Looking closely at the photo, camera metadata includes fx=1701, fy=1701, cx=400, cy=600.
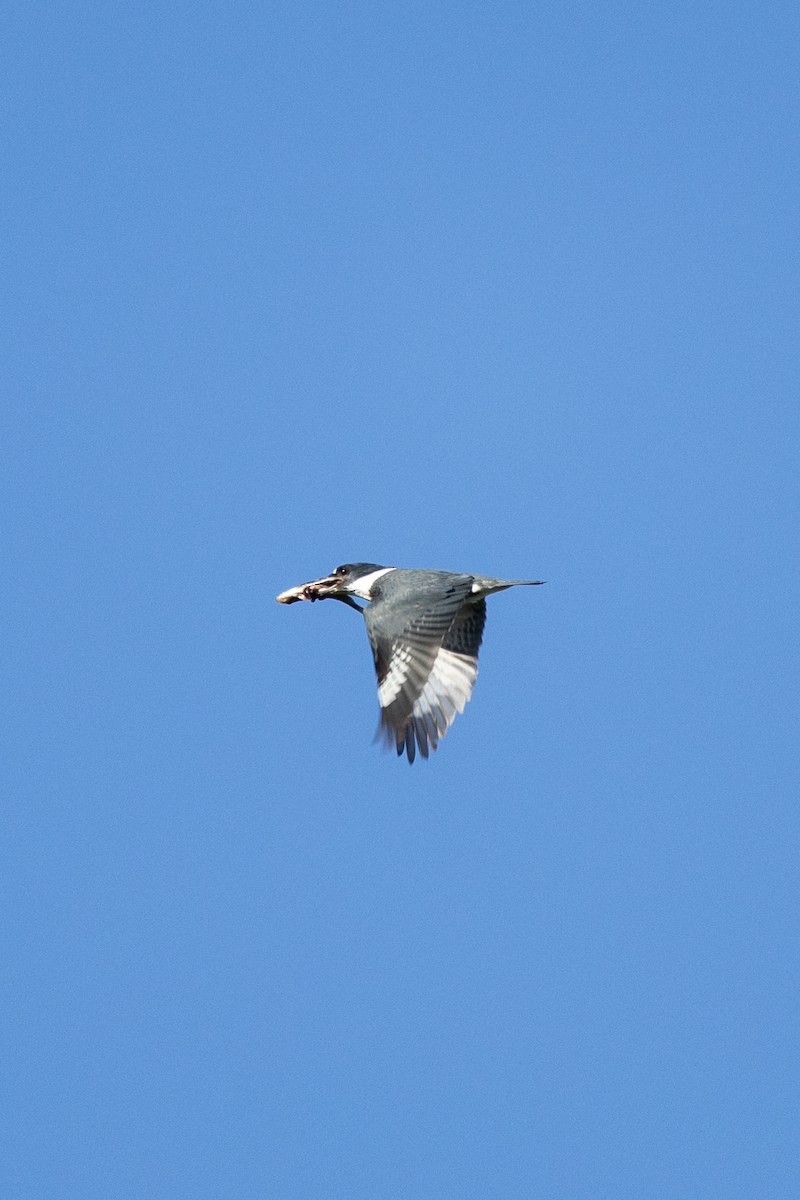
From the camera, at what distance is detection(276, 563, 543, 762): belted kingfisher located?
12.8 meters

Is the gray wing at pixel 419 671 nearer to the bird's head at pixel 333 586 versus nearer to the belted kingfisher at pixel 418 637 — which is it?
the belted kingfisher at pixel 418 637

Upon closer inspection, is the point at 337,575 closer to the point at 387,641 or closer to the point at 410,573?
the point at 410,573

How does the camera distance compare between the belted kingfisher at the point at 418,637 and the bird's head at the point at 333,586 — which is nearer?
the belted kingfisher at the point at 418,637

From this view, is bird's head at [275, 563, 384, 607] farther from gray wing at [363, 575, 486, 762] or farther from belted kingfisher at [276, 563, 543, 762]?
gray wing at [363, 575, 486, 762]

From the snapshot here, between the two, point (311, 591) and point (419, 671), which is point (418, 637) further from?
point (311, 591)

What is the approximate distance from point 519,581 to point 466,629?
0.86m

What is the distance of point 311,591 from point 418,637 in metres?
3.20

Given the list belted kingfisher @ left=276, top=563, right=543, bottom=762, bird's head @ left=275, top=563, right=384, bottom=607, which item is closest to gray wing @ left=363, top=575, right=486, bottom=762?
belted kingfisher @ left=276, top=563, right=543, bottom=762

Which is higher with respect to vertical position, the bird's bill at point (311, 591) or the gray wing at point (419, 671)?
the bird's bill at point (311, 591)

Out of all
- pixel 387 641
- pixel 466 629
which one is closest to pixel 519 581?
pixel 466 629

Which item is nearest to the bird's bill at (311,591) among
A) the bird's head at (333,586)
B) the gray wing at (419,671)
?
the bird's head at (333,586)

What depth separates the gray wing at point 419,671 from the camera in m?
12.7

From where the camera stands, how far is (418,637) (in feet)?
43.0

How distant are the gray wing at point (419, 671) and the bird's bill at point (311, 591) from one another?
1673mm
